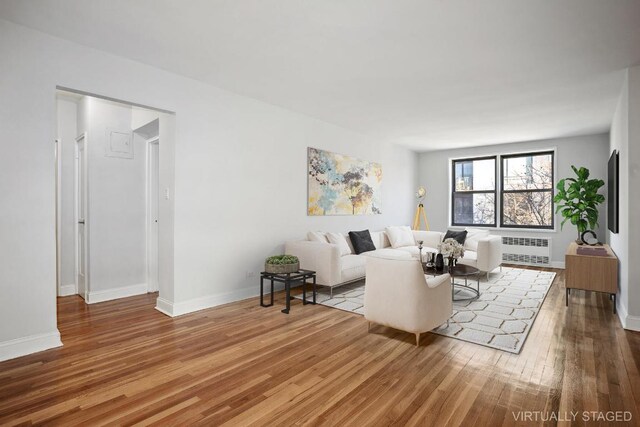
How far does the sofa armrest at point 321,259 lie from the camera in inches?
180

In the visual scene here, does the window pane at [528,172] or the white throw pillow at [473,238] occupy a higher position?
the window pane at [528,172]

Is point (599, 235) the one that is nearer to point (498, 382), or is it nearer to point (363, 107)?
point (363, 107)

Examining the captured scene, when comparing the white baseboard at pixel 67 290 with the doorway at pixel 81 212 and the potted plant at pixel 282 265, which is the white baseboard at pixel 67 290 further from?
the potted plant at pixel 282 265

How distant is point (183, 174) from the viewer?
3.95m

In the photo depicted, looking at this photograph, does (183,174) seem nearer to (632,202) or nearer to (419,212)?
(632,202)

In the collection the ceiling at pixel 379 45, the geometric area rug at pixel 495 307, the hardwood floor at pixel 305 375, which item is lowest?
the hardwood floor at pixel 305 375

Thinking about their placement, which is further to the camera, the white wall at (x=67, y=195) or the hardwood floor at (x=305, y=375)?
the white wall at (x=67, y=195)

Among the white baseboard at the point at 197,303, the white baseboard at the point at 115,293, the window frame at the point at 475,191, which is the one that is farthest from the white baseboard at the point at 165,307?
the window frame at the point at 475,191

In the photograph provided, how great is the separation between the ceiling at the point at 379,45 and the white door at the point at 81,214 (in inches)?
81.2

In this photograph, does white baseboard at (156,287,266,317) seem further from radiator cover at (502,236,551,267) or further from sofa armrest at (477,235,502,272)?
radiator cover at (502,236,551,267)

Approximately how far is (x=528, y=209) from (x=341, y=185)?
4.42 metres

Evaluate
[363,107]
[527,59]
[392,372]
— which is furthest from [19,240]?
[527,59]

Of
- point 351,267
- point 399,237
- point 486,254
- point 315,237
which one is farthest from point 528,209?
point 315,237

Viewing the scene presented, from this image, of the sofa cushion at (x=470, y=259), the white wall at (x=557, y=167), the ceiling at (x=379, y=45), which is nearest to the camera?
the ceiling at (x=379, y=45)
